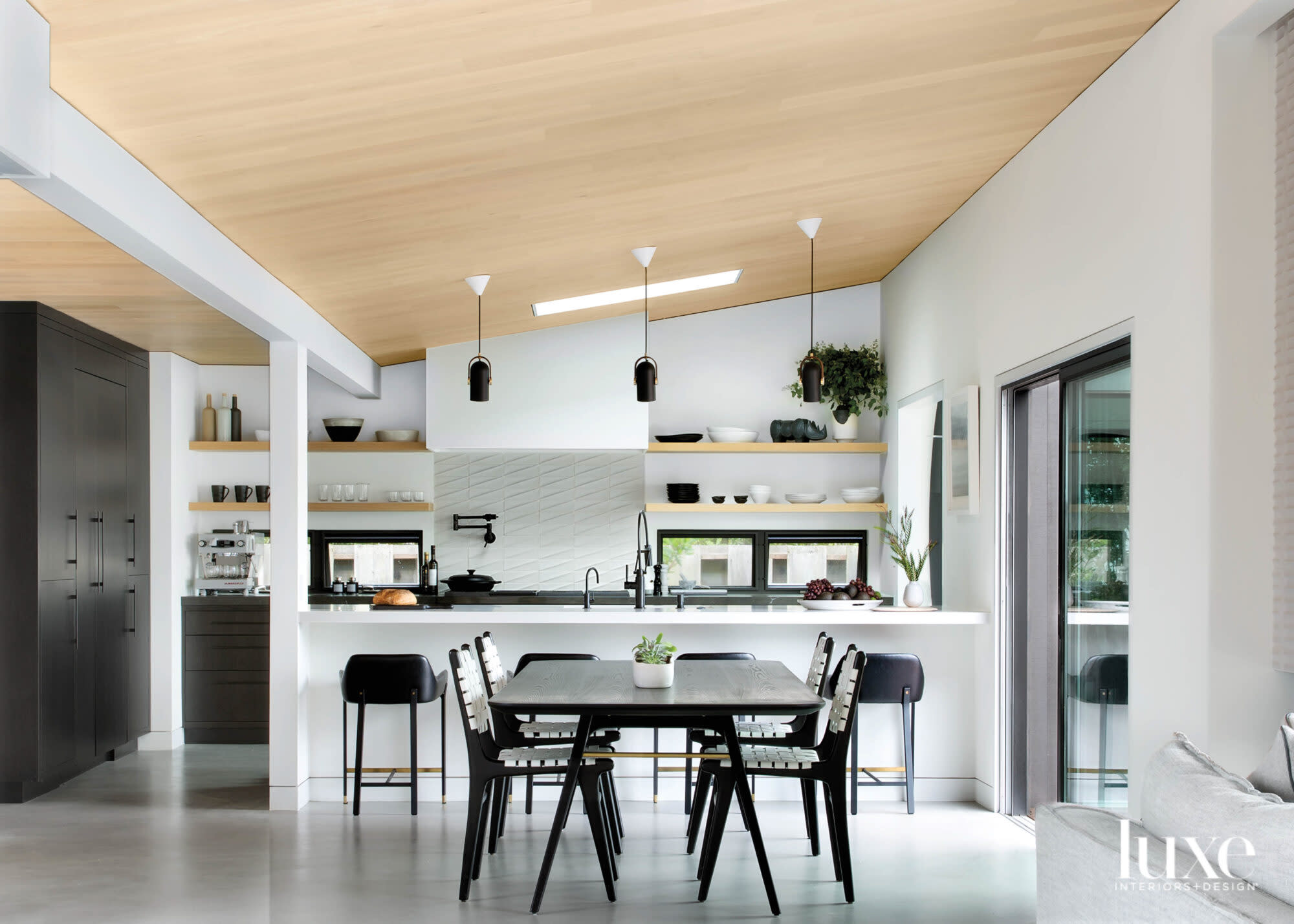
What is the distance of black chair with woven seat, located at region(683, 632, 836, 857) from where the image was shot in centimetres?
450

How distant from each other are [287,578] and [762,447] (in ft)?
12.4

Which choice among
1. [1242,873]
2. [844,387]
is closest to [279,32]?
[1242,873]

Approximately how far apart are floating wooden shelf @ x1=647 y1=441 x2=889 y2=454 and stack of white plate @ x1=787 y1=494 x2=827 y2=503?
1.14ft

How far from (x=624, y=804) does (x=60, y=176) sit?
→ 4050mm

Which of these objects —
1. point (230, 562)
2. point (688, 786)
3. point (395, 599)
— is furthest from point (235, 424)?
point (688, 786)

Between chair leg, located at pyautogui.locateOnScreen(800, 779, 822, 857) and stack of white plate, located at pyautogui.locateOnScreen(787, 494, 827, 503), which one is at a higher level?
stack of white plate, located at pyautogui.locateOnScreen(787, 494, 827, 503)

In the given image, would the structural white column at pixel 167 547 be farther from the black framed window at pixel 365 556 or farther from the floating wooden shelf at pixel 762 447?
the floating wooden shelf at pixel 762 447

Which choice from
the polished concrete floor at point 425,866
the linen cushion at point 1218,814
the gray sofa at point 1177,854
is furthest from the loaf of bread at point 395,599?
the linen cushion at point 1218,814

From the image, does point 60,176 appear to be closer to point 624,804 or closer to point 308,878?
point 308,878

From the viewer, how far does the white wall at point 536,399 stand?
771 cm

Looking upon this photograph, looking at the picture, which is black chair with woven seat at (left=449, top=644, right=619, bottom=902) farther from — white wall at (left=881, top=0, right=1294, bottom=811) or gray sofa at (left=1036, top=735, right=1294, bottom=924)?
white wall at (left=881, top=0, right=1294, bottom=811)

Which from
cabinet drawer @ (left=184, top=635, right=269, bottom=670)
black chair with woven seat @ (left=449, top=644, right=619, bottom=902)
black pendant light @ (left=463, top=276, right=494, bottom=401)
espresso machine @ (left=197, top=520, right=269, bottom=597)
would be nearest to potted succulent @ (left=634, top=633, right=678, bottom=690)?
black chair with woven seat @ (left=449, top=644, right=619, bottom=902)

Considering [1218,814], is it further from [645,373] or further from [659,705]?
[645,373]

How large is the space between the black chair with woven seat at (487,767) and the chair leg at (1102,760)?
2.09 m
